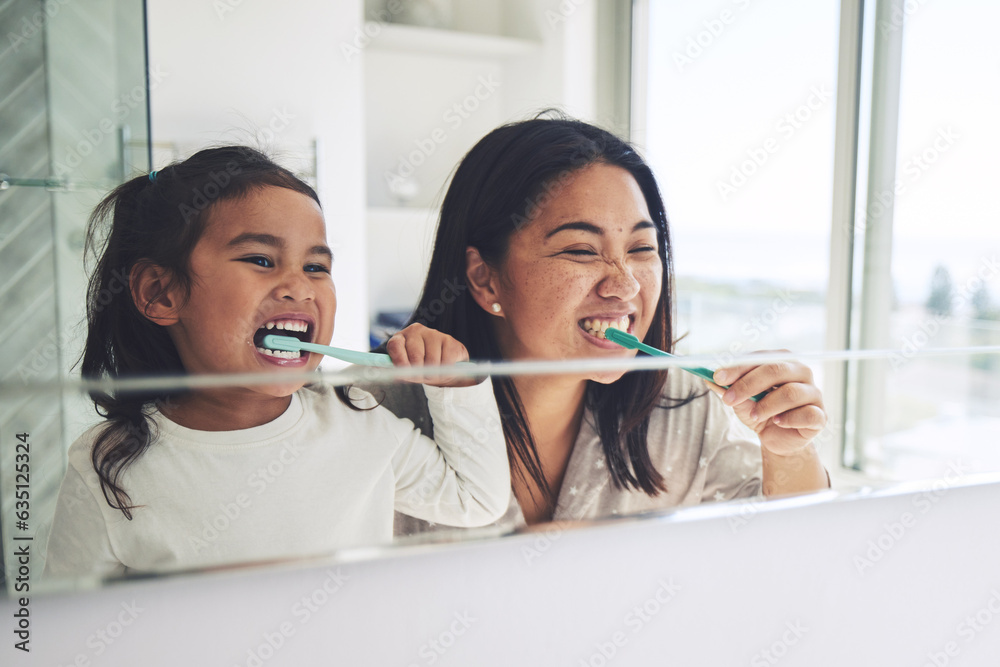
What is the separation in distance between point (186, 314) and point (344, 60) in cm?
27

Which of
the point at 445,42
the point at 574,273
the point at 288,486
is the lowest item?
the point at 288,486

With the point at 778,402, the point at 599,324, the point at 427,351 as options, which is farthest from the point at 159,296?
the point at 778,402

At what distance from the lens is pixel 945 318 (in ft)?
2.26

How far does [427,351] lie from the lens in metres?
0.36

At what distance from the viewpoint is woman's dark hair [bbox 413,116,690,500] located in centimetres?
39

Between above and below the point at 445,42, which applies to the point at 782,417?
below

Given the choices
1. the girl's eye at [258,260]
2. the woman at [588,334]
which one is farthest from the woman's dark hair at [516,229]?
the girl's eye at [258,260]

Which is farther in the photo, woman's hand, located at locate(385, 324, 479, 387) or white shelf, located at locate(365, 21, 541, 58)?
white shelf, located at locate(365, 21, 541, 58)

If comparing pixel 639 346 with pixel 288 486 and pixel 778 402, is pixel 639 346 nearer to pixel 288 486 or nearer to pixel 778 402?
pixel 778 402

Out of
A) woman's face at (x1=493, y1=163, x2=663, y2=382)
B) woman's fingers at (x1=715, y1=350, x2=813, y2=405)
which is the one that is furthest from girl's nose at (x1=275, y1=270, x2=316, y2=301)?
woman's fingers at (x1=715, y1=350, x2=813, y2=405)

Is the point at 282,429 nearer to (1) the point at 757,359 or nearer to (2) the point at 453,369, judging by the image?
(2) the point at 453,369

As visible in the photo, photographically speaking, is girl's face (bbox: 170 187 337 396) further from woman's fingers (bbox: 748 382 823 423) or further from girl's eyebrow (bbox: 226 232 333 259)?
woman's fingers (bbox: 748 382 823 423)

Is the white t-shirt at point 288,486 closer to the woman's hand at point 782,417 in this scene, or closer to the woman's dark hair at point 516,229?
the woman's dark hair at point 516,229

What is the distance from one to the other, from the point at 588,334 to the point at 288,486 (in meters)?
0.19
